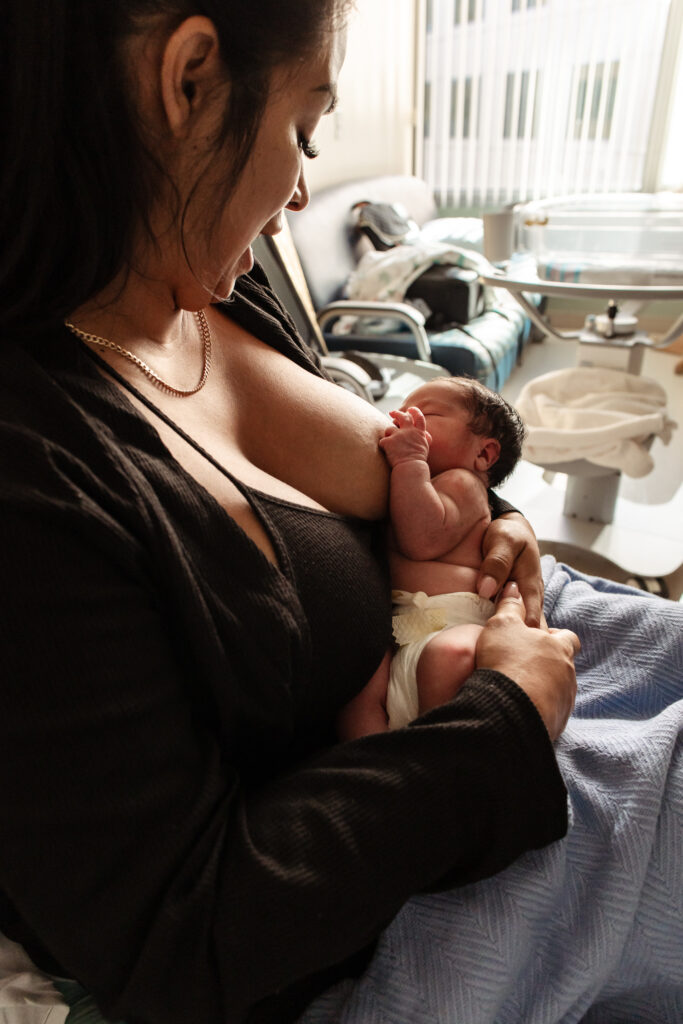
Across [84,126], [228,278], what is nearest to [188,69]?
[84,126]

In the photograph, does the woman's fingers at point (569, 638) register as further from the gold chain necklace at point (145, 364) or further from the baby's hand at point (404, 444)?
the gold chain necklace at point (145, 364)

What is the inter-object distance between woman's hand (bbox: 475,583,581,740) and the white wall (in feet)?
11.3

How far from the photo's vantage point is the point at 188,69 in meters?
0.57

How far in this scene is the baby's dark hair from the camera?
1.13 metres

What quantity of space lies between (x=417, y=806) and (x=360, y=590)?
222 mm

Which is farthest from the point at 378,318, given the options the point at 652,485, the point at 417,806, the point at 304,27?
the point at 417,806

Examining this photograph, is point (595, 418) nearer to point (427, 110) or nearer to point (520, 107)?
point (520, 107)

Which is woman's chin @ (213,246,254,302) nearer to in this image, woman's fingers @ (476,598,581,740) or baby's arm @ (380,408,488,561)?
baby's arm @ (380,408,488,561)

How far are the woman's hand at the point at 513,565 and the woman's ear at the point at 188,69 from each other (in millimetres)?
632

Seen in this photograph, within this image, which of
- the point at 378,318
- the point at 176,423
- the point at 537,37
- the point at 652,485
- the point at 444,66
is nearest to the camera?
the point at 176,423

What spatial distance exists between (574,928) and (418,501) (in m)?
0.49

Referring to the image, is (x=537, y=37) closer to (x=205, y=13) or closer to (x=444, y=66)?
(x=444, y=66)

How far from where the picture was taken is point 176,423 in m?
0.68

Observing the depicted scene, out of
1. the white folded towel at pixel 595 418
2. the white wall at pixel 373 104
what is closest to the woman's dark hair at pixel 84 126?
the white folded towel at pixel 595 418
